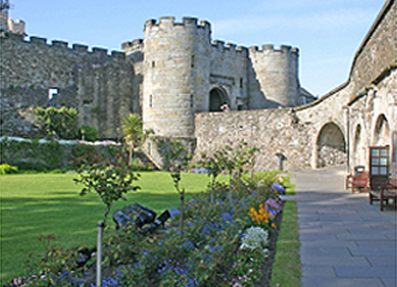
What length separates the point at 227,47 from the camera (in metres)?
27.7

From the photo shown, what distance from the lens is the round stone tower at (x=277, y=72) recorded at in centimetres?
2819

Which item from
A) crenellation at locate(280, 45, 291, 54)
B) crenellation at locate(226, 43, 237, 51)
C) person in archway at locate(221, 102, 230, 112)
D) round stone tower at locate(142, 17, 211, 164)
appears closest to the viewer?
round stone tower at locate(142, 17, 211, 164)

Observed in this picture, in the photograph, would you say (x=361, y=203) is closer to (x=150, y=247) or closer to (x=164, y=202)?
(x=164, y=202)

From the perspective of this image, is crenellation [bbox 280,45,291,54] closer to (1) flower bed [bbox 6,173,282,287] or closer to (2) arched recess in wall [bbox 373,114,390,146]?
(2) arched recess in wall [bbox 373,114,390,146]

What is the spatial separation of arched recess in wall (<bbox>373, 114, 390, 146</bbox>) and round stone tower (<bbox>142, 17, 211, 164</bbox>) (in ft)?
44.4

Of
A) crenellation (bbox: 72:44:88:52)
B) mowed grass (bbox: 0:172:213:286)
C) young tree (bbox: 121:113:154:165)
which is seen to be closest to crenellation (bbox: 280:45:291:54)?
young tree (bbox: 121:113:154:165)

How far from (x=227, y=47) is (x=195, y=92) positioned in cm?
581

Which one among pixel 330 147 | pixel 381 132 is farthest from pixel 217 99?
pixel 381 132

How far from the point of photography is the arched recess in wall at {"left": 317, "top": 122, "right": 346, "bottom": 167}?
20.2 meters

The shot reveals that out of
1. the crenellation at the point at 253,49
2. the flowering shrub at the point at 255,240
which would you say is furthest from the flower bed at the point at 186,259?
the crenellation at the point at 253,49

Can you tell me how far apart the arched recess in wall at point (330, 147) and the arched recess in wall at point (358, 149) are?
5.36 meters

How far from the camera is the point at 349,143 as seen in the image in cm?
1552

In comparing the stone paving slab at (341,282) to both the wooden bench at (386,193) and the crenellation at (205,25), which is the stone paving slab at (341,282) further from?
the crenellation at (205,25)

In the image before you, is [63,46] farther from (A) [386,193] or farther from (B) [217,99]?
(A) [386,193]
